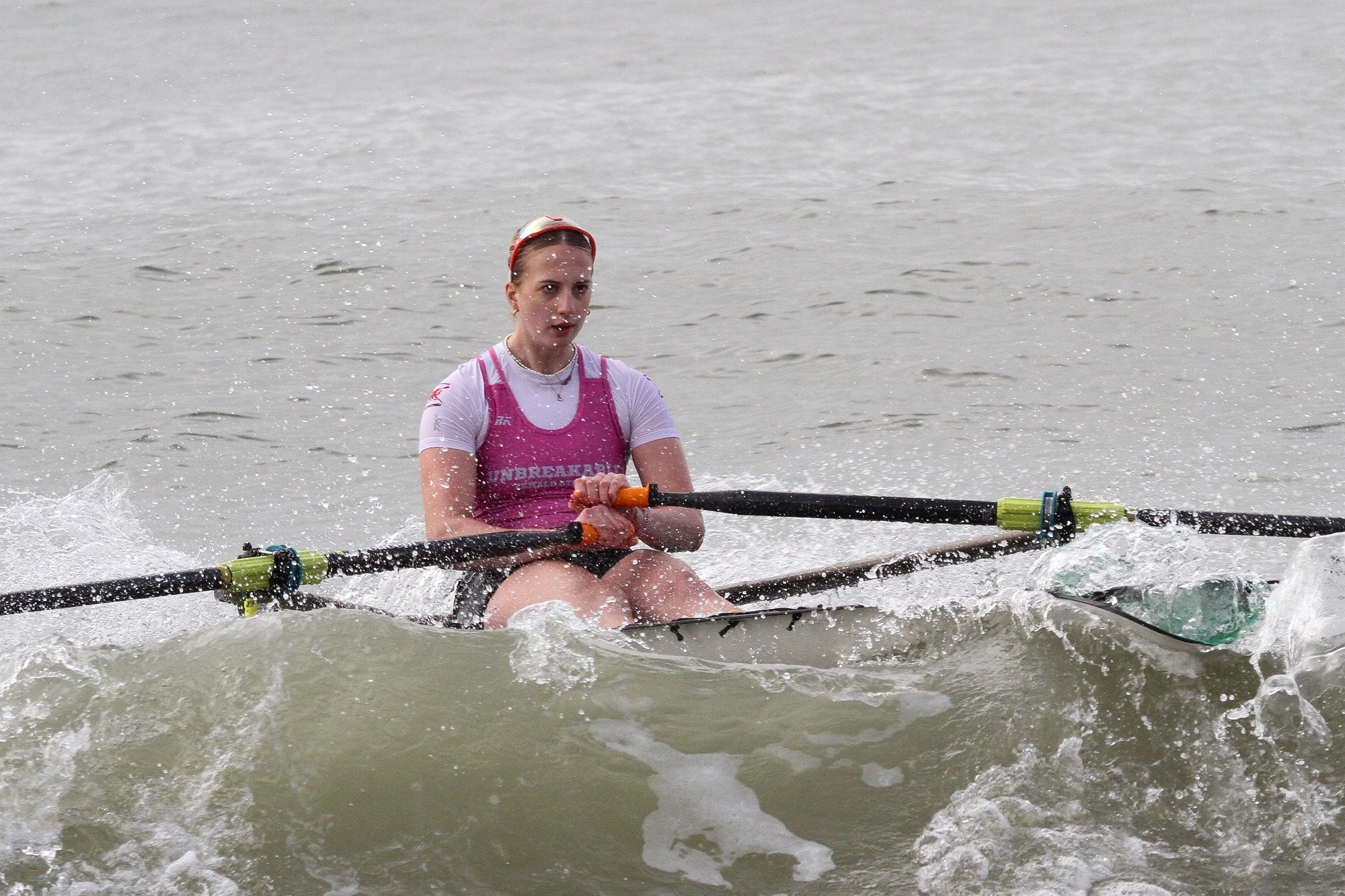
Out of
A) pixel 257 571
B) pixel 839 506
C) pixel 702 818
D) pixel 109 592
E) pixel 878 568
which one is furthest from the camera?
pixel 878 568

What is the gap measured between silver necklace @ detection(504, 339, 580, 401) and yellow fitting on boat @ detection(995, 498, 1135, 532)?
48.7 inches

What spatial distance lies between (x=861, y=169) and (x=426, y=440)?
9.03 metres

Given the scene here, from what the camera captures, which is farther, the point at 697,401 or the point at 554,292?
the point at 697,401

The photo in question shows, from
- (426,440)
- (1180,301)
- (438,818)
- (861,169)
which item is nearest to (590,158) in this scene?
(861,169)

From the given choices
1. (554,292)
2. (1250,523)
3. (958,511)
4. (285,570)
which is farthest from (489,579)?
(1250,523)

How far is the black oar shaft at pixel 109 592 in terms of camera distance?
3518 millimetres

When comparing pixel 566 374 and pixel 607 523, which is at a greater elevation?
pixel 566 374

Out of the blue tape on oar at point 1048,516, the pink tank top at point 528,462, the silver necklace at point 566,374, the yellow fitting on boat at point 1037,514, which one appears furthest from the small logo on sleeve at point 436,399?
the blue tape on oar at point 1048,516

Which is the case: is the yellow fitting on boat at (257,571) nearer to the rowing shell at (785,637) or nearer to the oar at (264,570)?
the oar at (264,570)

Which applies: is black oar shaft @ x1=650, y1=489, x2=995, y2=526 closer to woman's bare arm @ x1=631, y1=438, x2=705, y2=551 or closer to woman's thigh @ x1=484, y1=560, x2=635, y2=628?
woman's bare arm @ x1=631, y1=438, x2=705, y2=551

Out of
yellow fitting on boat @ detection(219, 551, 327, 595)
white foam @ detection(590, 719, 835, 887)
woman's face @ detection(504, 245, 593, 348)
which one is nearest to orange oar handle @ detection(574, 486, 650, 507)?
woman's face @ detection(504, 245, 593, 348)

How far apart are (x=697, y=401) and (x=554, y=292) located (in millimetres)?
3906

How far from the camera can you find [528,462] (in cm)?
390

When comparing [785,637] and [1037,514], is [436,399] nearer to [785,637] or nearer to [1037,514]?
[785,637]
